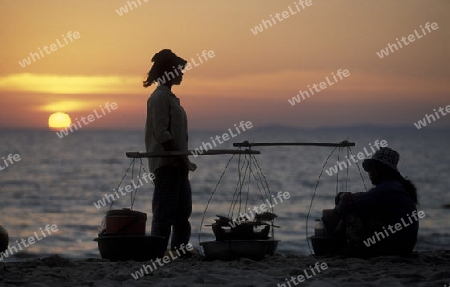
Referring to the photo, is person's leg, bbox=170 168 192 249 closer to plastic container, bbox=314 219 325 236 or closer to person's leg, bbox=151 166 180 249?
person's leg, bbox=151 166 180 249

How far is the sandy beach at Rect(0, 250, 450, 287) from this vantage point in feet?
19.8

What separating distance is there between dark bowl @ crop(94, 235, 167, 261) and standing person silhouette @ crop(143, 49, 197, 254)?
225 mm

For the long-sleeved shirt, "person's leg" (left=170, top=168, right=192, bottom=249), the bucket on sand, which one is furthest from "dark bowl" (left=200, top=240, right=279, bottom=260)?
the long-sleeved shirt

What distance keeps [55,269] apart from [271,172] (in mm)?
36137

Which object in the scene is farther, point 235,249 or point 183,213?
point 183,213

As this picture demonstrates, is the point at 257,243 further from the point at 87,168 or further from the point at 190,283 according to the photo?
the point at 87,168

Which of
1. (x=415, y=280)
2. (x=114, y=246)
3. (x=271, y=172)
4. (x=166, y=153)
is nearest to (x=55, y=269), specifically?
(x=114, y=246)

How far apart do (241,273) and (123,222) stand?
159cm

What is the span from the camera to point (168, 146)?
7602 mm

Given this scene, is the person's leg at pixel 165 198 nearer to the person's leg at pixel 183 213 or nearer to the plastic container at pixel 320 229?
the person's leg at pixel 183 213

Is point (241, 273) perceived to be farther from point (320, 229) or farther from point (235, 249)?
point (320, 229)

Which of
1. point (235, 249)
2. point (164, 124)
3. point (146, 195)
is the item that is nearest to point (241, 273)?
point (235, 249)

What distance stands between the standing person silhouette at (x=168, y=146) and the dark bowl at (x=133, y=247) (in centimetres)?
22

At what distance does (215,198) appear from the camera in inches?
1001
